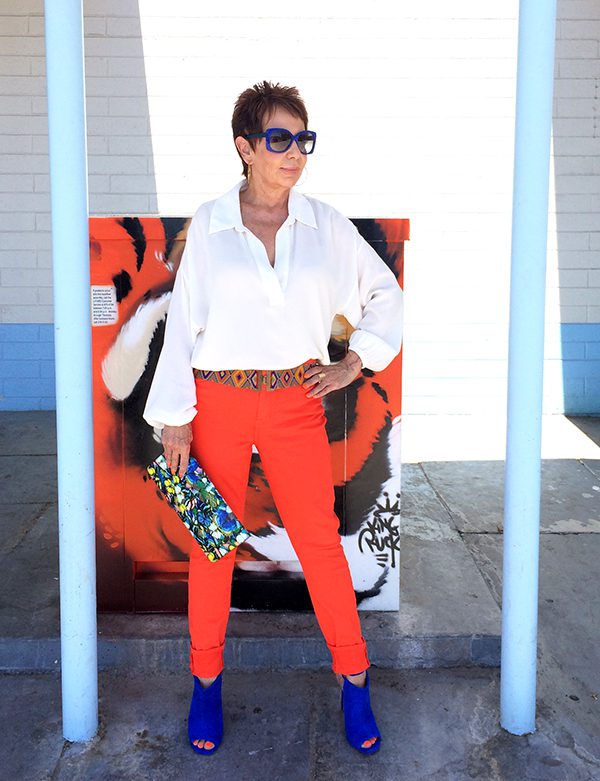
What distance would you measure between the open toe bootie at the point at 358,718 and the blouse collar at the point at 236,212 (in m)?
1.40

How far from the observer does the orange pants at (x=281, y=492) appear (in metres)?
2.39

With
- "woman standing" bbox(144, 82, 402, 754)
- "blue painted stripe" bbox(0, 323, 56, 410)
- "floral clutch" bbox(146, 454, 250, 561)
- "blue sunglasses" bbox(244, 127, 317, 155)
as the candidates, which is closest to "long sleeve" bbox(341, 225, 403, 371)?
"woman standing" bbox(144, 82, 402, 754)

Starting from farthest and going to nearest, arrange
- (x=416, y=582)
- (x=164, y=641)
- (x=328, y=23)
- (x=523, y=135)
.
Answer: (x=328, y=23), (x=416, y=582), (x=164, y=641), (x=523, y=135)

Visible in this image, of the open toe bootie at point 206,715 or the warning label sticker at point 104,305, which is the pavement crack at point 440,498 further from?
the warning label sticker at point 104,305

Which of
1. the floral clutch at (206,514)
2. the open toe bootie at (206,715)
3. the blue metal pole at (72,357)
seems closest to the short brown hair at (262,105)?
the blue metal pole at (72,357)

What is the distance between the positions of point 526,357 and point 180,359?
100 cm

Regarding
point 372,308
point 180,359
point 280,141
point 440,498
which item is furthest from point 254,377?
point 440,498

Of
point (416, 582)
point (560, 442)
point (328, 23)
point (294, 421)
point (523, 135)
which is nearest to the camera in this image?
point (523, 135)

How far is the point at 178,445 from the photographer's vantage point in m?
2.39

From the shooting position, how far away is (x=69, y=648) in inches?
95.5

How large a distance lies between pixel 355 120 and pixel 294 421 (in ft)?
14.6

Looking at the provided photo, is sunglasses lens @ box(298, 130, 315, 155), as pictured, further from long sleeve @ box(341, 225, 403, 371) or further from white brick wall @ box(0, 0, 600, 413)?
white brick wall @ box(0, 0, 600, 413)

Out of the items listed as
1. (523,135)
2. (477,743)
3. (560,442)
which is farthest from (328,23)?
(477,743)

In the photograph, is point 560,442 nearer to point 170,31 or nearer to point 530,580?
point 530,580
